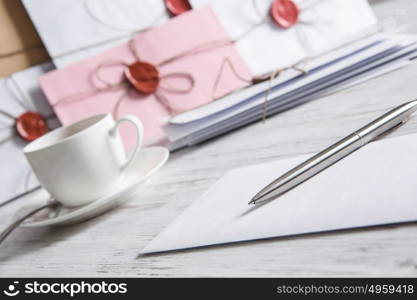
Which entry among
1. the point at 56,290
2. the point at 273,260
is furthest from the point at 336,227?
the point at 56,290

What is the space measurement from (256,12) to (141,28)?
0.70 feet

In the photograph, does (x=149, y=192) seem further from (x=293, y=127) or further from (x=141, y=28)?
(x=141, y=28)

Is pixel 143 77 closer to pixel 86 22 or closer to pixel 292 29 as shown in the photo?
pixel 86 22

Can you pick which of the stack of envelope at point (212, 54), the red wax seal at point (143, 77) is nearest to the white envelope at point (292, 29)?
the stack of envelope at point (212, 54)

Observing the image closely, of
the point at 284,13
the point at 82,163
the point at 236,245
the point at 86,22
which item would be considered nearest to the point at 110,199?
the point at 82,163

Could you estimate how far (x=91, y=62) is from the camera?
78 cm

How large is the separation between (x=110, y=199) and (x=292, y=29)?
553 millimetres

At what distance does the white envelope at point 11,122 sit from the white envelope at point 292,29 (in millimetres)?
312

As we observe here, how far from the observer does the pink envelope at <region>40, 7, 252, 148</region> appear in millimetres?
760

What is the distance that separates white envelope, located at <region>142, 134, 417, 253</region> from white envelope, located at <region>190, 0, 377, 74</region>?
19.0 inches

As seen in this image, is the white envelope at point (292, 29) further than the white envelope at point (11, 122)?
Yes

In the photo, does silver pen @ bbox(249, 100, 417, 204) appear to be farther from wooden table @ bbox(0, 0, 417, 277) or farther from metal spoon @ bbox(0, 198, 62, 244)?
metal spoon @ bbox(0, 198, 62, 244)

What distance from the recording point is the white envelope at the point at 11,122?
29.3 inches

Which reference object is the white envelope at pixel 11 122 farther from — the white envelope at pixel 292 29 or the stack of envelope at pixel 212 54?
the white envelope at pixel 292 29
